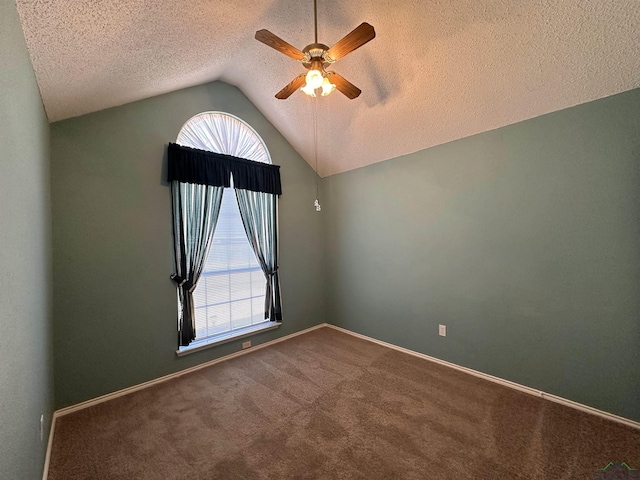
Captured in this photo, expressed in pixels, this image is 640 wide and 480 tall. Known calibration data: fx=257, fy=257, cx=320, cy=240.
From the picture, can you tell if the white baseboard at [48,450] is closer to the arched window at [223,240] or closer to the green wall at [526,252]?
the arched window at [223,240]

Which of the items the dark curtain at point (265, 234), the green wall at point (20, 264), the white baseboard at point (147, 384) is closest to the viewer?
the green wall at point (20, 264)

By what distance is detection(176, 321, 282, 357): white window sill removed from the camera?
277 cm

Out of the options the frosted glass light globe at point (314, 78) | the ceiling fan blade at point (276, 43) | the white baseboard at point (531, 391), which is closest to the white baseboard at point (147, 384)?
the white baseboard at point (531, 391)

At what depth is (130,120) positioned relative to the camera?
8.16 feet

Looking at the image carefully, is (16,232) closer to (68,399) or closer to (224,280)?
(68,399)

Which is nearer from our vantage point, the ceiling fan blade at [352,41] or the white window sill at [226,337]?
the ceiling fan blade at [352,41]

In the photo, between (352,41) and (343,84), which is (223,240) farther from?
(352,41)

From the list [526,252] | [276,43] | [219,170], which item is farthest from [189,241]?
[526,252]

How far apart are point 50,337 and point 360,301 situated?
10.3ft

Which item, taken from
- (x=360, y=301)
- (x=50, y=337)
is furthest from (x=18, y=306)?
(x=360, y=301)

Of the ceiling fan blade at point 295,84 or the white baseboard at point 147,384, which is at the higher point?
the ceiling fan blade at point 295,84

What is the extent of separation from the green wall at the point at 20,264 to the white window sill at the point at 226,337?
1.11m

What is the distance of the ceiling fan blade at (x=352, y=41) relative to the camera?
150 centimetres

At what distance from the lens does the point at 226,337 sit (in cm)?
304
